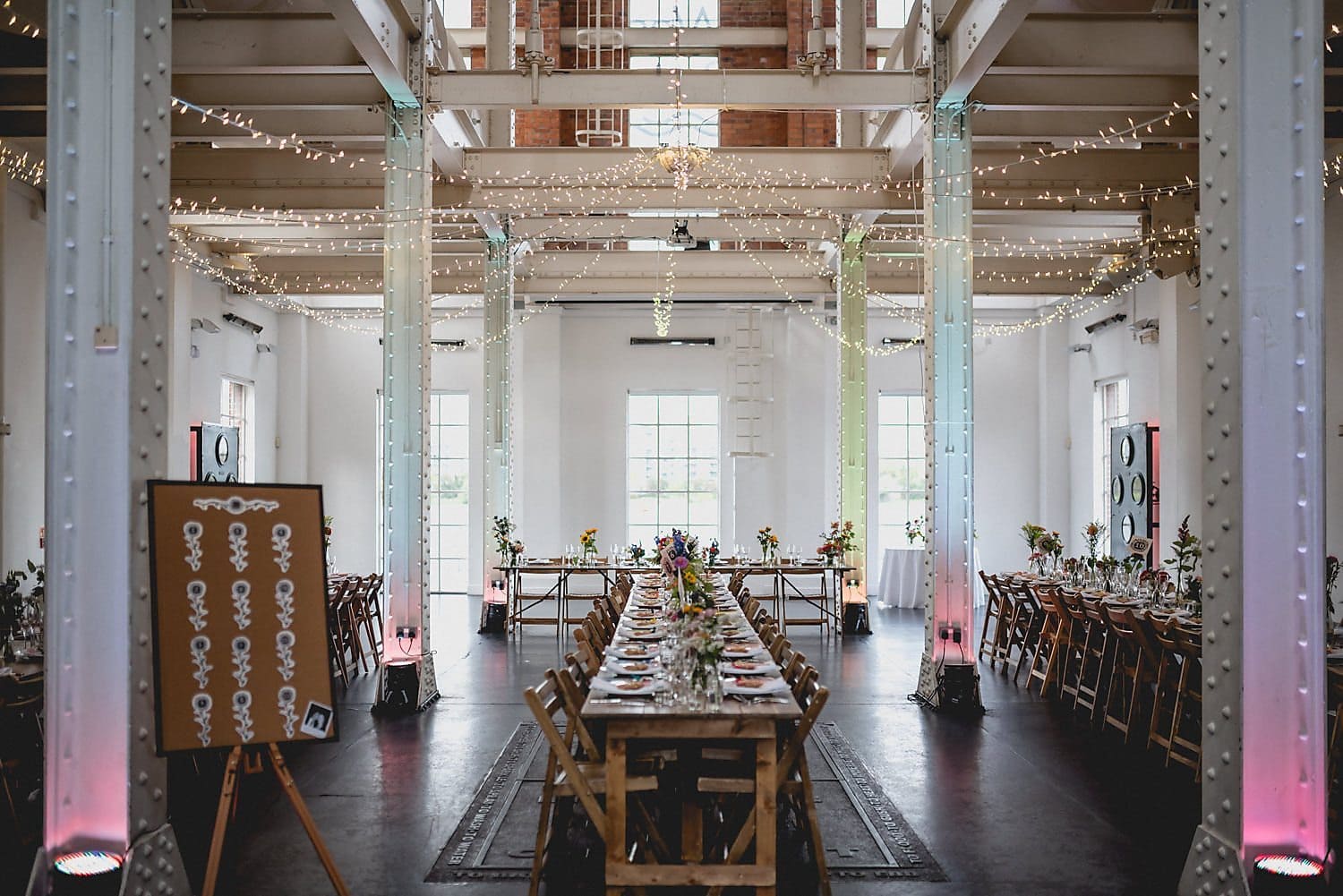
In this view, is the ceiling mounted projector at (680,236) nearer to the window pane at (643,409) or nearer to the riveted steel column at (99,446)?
the window pane at (643,409)

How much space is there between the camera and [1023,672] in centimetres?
941

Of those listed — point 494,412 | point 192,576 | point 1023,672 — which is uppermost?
point 494,412

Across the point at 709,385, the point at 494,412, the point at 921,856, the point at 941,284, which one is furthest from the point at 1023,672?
the point at 709,385

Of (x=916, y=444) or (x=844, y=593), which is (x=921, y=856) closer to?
(x=844, y=593)

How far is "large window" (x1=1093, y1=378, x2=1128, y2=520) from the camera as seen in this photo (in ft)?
47.4

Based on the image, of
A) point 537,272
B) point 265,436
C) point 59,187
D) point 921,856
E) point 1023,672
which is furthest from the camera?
point 265,436

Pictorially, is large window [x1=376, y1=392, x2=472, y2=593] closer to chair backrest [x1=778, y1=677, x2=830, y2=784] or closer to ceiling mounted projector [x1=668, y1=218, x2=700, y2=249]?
ceiling mounted projector [x1=668, y1=218, x2=700, y2=249]

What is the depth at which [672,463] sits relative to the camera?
1595 cm

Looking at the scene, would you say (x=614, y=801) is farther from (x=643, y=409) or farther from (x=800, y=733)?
(x=643, y=409)

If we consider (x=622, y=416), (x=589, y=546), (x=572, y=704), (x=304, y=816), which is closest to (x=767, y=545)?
(x=589, y=546)

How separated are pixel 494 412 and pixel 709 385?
4.29 m

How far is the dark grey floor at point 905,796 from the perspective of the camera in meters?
4.46

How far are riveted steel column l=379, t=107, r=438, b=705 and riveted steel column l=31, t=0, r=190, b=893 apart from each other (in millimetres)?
4102

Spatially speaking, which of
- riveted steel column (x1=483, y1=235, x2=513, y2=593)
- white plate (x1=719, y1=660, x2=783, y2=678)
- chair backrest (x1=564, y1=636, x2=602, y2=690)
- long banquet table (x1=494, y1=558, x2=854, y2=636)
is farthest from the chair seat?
riveted steel column (x1=483, y1=235, x2=513, y2=593)
